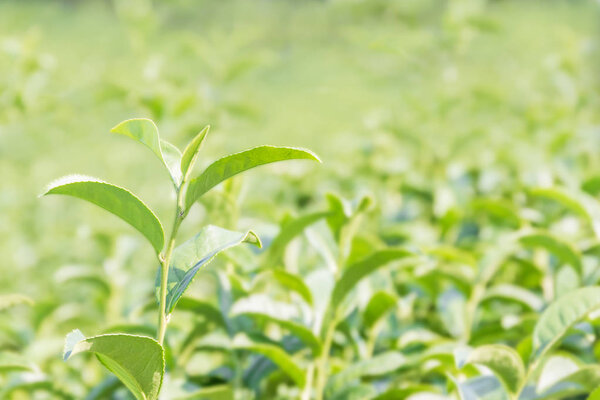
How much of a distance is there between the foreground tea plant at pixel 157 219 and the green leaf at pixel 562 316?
39 centimetres

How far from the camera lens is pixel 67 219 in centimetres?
330

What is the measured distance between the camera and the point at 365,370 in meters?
0.95

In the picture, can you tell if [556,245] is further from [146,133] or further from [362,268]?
[146,133]

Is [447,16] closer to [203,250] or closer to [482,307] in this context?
[482,307]

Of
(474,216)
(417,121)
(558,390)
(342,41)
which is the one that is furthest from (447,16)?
(342,41)

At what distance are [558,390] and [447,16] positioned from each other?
1.61 meters

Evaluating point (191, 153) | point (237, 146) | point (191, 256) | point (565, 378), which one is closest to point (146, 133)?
point (191, 153)

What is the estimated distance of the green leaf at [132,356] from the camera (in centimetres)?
62

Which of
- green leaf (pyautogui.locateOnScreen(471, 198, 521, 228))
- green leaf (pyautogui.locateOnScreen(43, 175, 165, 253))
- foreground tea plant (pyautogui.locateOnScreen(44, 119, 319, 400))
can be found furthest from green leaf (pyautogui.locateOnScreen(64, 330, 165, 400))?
green leaf (pyautogui.locateOnScreen(471, 198, 521, 228))

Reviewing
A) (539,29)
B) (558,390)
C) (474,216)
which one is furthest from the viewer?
(539,29)

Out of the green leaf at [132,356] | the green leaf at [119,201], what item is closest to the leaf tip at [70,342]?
the green leaf at [132,356]

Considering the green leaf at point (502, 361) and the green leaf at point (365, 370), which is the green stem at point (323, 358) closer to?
the green leaf at point (365, 370)

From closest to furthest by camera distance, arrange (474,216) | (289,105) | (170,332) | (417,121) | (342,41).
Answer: (170,332) → (474,216) → (417,121) → (289,105) → (342,41)

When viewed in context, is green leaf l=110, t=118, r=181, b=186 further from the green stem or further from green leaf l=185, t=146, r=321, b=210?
the green stem
